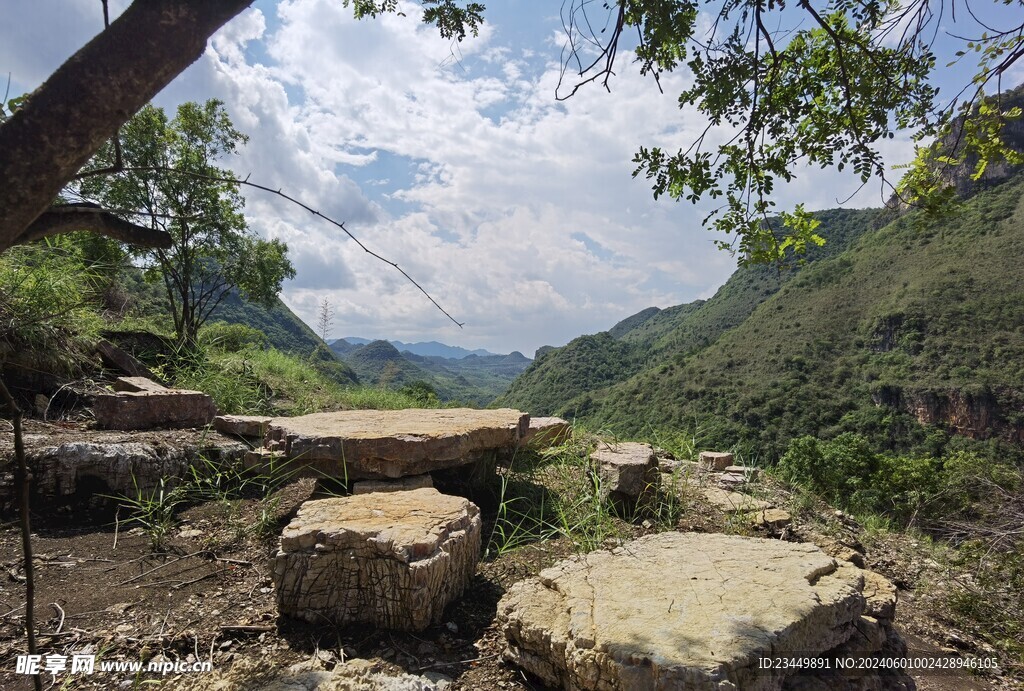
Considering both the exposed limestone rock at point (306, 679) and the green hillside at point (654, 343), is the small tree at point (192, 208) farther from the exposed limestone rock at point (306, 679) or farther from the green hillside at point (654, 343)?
the green hillside at point (654, 343)

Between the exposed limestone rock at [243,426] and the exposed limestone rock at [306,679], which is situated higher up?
the exposed limestone rock at [243,426]

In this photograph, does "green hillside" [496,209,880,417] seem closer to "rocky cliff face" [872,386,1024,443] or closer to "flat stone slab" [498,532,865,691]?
"rocky cliff face" [872,386,1024,443]

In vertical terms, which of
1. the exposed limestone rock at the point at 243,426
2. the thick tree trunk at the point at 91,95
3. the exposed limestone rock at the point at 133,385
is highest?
the thick tree trunk at the point at 91,95

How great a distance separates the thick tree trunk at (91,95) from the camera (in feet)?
3.76

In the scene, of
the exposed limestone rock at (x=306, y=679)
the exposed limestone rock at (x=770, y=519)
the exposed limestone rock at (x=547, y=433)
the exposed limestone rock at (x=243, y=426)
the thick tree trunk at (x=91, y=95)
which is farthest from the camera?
the exposed limestone rock at (x=547, y=433)

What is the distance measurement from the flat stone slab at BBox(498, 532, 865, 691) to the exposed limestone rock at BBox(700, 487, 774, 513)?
148cm

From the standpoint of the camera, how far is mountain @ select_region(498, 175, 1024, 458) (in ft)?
98.3

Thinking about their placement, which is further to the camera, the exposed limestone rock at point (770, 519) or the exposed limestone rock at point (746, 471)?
the exposed limestone rock at point (746, 471)

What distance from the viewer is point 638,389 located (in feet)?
116

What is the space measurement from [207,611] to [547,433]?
3.39 meters

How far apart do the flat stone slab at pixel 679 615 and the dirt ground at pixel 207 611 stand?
0.98 ft

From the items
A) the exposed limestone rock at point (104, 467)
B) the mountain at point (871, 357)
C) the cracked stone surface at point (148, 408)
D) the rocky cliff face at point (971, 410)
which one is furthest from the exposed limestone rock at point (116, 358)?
the rocky cliff face at point (971, 410)

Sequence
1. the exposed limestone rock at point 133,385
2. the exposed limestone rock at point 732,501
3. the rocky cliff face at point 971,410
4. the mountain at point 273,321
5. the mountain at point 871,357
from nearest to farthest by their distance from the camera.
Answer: the exposed limestone rock at point 732,501
the exposed limestone rock at point 133,385
the mountain at point 273,321
the rocky cliff face at point 971,410
the mountain at point 871,357

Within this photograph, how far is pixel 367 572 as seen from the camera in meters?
2.54
